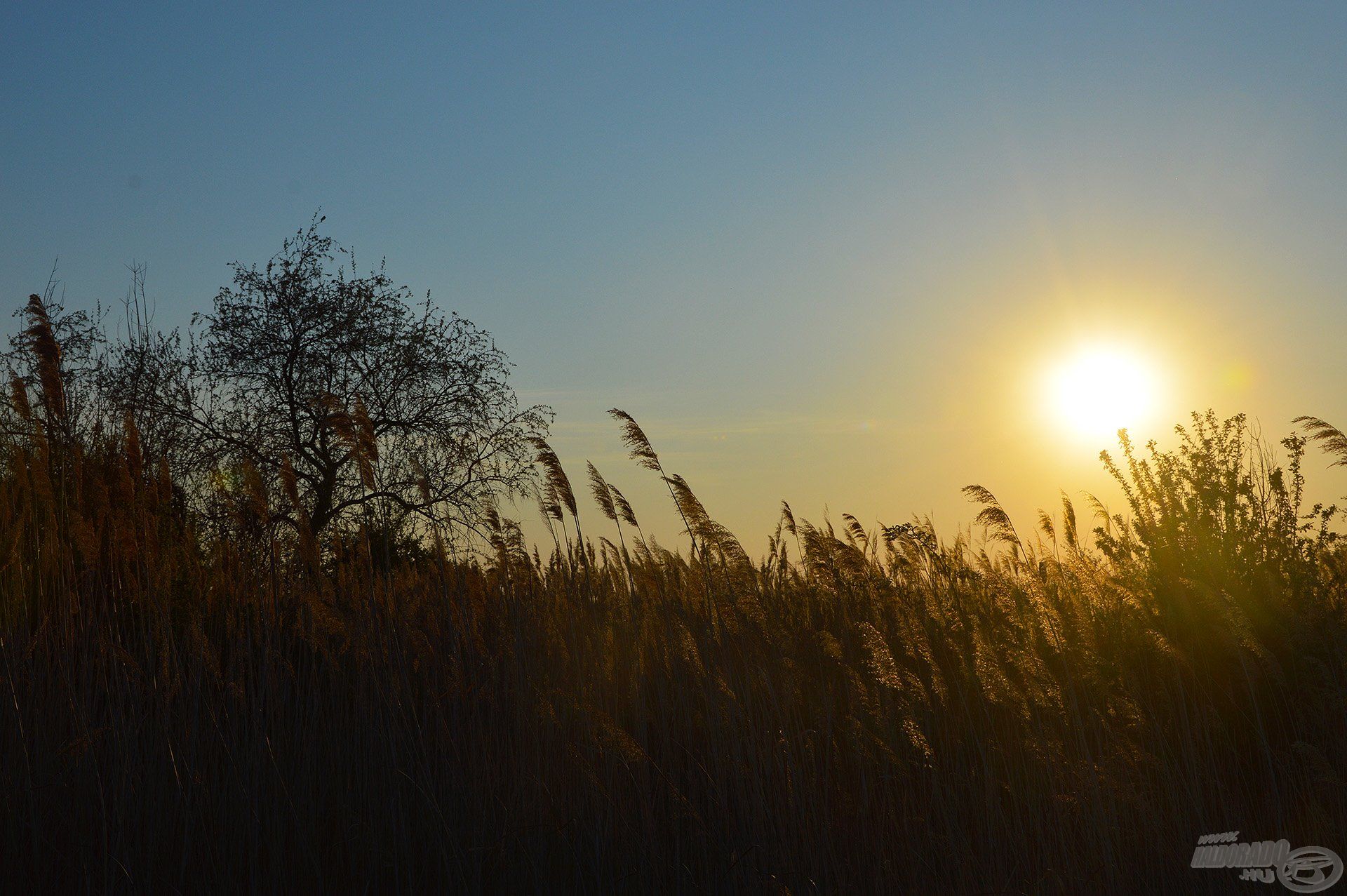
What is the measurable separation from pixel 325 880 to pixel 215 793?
597mm

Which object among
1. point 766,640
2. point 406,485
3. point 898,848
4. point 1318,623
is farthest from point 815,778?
point 406,485

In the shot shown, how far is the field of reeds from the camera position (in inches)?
144

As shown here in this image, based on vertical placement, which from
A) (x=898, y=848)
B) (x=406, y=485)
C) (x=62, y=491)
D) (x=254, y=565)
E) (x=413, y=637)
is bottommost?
(x=898, y=848)

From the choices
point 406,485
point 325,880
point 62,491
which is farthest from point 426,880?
point 406,485

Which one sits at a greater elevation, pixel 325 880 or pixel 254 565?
pixel 254 565

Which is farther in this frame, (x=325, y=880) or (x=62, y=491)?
(x=62, y=491)

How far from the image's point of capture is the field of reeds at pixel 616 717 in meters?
3.66

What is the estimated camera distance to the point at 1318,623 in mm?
5160

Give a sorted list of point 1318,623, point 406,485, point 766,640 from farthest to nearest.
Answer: point 406,485
point 1318,623
point 766,640

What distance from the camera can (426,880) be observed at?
3637mm

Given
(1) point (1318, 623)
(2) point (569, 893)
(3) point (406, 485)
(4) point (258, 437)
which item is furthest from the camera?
(4) point (258, 437)

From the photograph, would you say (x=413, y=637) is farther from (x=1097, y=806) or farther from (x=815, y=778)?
(x=1097, y=806)

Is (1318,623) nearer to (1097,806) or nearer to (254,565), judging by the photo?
(1097,806)

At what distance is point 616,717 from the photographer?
15.4ft
